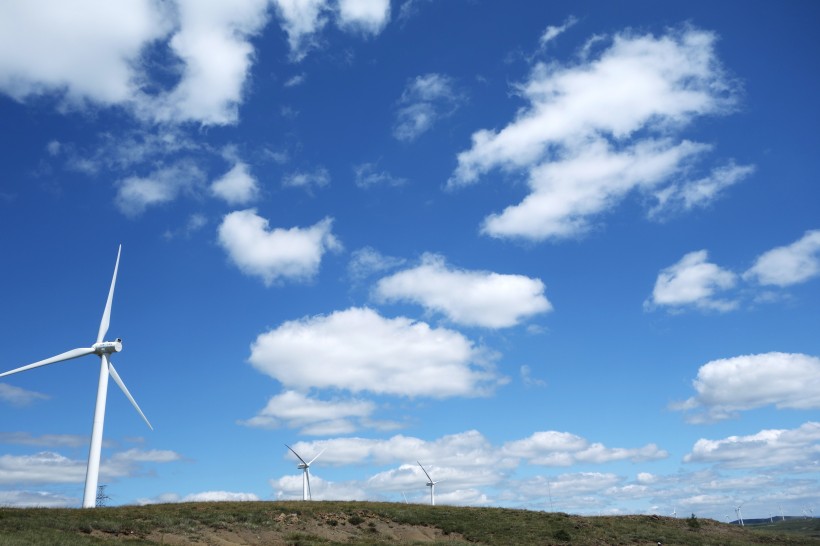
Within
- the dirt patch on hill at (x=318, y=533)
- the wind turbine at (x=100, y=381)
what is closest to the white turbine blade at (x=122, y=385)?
the wind turbine at (x=100, y=381)

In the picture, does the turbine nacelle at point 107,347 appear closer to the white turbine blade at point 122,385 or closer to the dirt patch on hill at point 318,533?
the white turbine blade at point 122,385

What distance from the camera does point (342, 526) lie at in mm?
62750

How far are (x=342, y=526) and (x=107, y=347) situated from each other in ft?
103

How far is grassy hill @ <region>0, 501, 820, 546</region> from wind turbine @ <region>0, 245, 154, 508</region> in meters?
2.86

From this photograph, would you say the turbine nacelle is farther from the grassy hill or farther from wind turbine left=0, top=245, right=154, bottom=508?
the grassy hill

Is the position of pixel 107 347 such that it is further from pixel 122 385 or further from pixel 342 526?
pixel 342 526

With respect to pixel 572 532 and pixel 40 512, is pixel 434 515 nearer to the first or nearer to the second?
pixel 572 532

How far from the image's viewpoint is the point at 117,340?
69.6m

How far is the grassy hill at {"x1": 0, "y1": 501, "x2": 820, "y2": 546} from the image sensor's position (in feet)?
159

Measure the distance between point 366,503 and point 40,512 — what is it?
36.9 meters

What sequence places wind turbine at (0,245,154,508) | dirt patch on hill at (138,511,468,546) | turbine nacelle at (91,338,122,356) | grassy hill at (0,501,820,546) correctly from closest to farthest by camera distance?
grassy hill at (0,501,820,546)
dirt patch on hill at (138,511,468,546)
wind turbine at (0,245,154,508)
turbine nacelle at (91,338,122,356)

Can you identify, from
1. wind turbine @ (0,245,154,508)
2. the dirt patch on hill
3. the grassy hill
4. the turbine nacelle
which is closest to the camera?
the grassy hill

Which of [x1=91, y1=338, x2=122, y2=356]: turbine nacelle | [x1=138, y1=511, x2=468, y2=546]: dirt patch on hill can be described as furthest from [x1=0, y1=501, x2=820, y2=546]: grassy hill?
[x1=91, y1=338, x2=122, y2=356]: turbine nacelle

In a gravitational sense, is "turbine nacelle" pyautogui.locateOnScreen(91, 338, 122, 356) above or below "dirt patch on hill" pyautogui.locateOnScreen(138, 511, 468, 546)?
above
